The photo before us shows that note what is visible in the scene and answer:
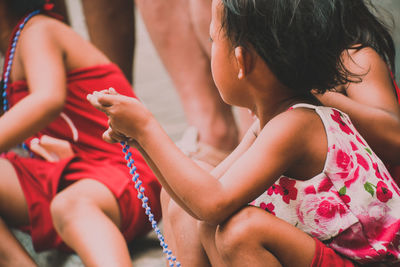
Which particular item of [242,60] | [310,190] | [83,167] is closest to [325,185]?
[310,190]

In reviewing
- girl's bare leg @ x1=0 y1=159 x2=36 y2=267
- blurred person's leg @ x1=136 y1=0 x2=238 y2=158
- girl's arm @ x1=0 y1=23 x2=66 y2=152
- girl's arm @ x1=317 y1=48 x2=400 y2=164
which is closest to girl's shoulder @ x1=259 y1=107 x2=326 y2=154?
girl's arm @ x1=317 y1=48 x2=400 y2=164

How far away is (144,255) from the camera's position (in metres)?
1.54

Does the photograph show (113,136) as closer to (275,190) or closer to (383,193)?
(275,190)

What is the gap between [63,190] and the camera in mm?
1501

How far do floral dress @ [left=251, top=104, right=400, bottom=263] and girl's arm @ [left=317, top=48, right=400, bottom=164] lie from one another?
16 centimetres

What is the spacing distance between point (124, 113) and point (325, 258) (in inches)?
17.8

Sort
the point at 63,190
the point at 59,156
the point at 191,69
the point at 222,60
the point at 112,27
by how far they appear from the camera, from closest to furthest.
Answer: the point at 222,60 < the point at 63,190 < the point at 59,156 < the point at 191,69 < the point at 112,27

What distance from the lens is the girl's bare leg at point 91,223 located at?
1318 millimetres

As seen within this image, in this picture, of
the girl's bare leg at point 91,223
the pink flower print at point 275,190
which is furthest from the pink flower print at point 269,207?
the girl's bare leg at point 91,223

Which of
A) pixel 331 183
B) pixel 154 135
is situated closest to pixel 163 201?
pixel 154 135

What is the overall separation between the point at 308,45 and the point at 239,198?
314 mm

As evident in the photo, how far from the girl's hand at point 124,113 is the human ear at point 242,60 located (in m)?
0.20

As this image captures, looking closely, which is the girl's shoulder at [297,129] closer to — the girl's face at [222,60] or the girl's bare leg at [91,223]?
the girl's face at [222,60]

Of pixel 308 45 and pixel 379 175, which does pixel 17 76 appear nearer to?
pixel 308 45
